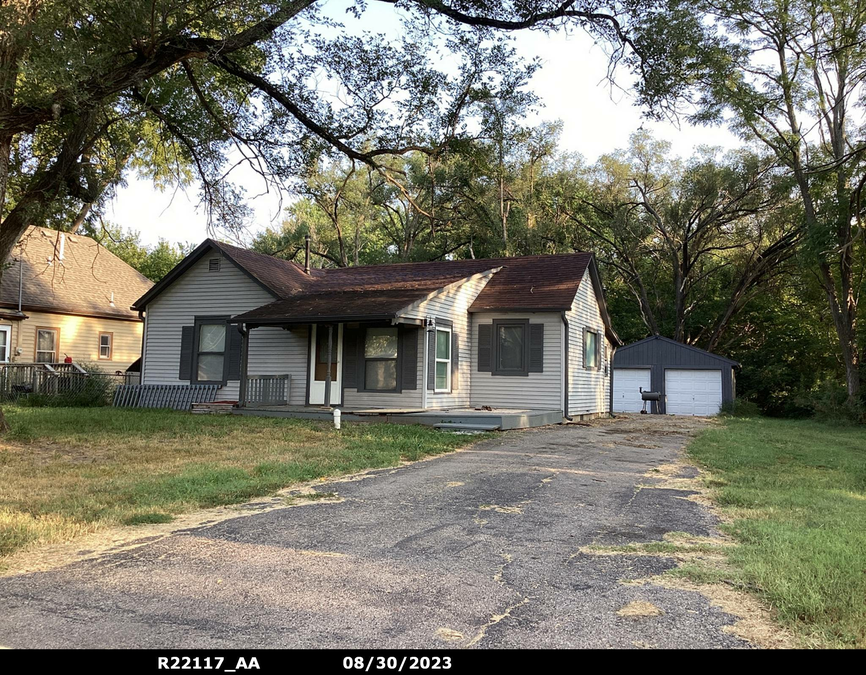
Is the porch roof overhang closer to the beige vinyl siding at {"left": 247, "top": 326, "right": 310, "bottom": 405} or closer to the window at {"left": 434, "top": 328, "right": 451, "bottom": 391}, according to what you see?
the beige vinyl siding at {"left": 247, "top": 326, "right": 310, "bottom": 405}

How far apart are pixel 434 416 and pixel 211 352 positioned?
7357 millimetres

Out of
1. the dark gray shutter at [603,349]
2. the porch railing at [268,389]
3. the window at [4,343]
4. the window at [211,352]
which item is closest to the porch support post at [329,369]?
the porch railing at [268,389]

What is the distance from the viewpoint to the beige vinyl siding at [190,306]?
61.0ft

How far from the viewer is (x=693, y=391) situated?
28.6 metres

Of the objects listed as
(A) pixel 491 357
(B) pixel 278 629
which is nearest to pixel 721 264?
(A) pixel 491 357

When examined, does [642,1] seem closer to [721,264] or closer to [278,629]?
[278,629]

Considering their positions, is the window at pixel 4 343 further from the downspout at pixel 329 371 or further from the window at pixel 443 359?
the window at pixel 443 359

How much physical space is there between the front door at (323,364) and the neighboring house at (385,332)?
0.08ft

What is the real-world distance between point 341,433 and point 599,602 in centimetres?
957

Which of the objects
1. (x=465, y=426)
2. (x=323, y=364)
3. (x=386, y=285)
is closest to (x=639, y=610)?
(x=465, y=426)

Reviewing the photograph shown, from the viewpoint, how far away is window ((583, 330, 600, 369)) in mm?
19798

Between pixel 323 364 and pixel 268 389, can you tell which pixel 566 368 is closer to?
pixel 323 364

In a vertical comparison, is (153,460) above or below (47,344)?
below

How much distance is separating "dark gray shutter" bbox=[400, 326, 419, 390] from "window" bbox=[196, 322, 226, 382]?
5.33 metres
